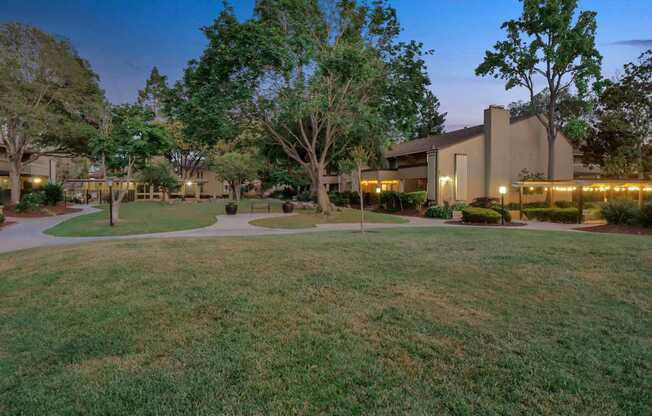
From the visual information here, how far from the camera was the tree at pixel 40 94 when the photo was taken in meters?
22.2

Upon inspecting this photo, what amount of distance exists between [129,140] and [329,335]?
16184 millimetres

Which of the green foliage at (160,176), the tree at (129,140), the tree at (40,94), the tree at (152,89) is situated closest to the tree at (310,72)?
the tree at (129,140)

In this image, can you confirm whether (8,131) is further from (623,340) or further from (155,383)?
(623,340)

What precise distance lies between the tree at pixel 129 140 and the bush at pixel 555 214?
66.5 feet

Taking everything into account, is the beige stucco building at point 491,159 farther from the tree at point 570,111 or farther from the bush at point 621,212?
the bush at point 621,212

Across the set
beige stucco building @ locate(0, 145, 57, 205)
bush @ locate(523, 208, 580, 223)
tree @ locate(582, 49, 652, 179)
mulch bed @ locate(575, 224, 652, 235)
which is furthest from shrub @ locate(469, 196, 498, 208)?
beige stucco building @ locate(0, 145, 57, 205)

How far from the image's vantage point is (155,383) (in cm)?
297

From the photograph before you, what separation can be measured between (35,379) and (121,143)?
15.8 m

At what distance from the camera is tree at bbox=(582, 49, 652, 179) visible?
29.2m

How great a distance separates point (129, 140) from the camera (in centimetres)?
1642

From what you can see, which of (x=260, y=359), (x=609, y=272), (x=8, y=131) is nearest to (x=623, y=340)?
(x=609, y=272)

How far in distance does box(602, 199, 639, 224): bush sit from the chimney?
10470 millimetres

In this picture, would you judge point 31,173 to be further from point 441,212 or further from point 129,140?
point 441,212

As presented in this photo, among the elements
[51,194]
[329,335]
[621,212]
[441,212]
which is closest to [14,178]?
[51,194]
